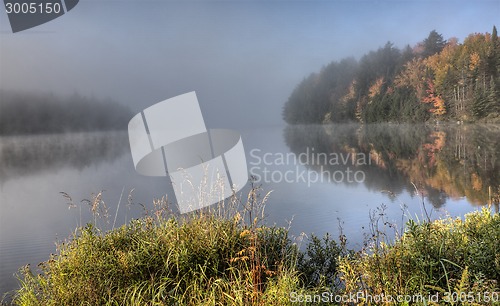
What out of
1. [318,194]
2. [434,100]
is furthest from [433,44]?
[318,194]

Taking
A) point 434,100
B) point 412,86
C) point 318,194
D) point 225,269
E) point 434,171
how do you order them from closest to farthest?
point 225,269 < point 318,194 < point 434,171 < point 434,100 < point 412,86

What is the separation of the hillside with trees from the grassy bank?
196 ft

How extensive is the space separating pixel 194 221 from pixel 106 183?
72.5ft

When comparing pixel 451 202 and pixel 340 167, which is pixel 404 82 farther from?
pixel 451 202

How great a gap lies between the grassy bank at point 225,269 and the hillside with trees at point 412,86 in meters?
59.7

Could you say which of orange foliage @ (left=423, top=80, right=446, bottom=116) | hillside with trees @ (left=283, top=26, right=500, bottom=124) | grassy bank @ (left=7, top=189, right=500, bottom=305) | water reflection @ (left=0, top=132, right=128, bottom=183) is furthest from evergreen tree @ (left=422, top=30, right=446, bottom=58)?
grassy bank @ (left=7, top=189, right=500, bottom=305)

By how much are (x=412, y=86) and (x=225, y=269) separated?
289ft

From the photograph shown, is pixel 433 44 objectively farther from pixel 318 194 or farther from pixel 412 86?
pixel 318 194

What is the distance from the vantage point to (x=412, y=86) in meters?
83.6

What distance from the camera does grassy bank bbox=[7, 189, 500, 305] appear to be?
4.11 m

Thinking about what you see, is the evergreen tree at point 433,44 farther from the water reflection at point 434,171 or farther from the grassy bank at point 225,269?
the grassy bank at point 225,269

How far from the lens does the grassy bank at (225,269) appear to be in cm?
411

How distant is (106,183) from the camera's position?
25.6 metres

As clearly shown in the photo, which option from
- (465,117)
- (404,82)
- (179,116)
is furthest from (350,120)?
(179,116)
